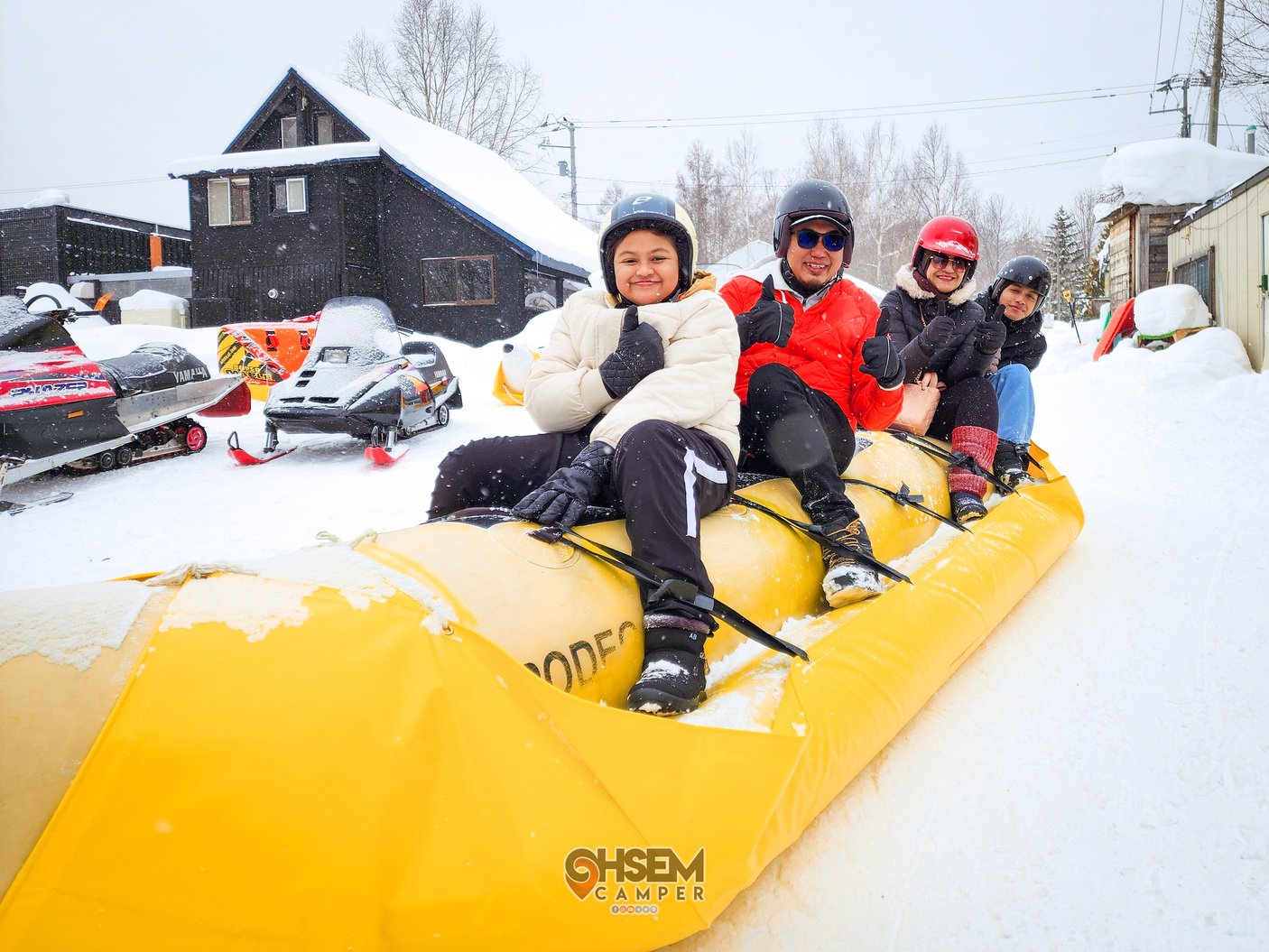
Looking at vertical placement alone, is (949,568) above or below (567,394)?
below

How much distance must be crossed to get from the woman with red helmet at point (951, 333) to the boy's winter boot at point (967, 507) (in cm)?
17

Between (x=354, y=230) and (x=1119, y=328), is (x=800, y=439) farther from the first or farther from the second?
(x=354, y=230)

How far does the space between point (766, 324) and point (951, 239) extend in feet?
5.36

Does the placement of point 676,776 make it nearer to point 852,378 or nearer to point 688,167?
point 852,378

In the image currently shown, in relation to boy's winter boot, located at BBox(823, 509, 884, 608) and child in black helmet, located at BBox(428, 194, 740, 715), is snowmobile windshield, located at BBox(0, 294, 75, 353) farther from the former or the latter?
boy's winter boot, located at BBox(823, 509, 884, 608)

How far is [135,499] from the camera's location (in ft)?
18.3

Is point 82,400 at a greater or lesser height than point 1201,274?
lesser

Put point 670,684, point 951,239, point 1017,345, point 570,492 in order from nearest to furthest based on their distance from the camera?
point 670,684 < point 570,492 < point 951,239 < point 1017,345

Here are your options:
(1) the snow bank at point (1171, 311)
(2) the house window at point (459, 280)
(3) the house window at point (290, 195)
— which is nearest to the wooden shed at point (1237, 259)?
(1) the snow bank at point (1171, 311)

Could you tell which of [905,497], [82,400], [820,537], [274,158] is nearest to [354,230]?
[274,158]

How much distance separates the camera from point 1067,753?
206 centimetres

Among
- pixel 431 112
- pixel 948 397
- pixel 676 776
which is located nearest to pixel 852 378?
pixel 948 397

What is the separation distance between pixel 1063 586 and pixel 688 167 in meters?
41.9

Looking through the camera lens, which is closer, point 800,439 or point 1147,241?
point 800,439
